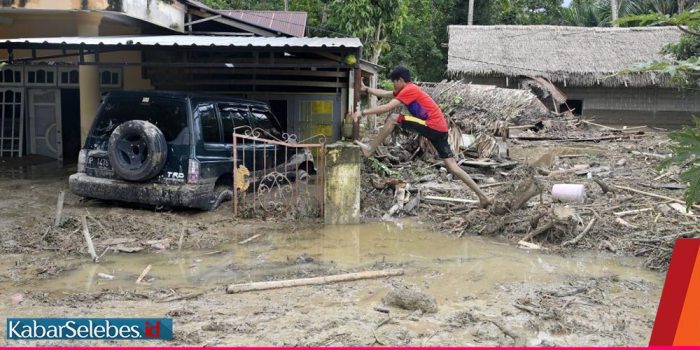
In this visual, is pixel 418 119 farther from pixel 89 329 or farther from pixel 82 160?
pixel 89 329

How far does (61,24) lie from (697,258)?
1317 centimetres

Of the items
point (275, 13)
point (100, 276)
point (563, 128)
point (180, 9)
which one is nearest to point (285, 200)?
point (100, 276)

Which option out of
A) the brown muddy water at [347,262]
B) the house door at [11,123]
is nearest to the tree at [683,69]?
the brown muddy water at [347,262]

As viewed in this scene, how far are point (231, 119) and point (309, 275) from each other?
3.69 meters

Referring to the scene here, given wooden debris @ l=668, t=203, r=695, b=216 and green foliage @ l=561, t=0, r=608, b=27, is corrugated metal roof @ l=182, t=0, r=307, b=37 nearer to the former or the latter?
wooden debris @ l=668, t=203, r=695, b=216

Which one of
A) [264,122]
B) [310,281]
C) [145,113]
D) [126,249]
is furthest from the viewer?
[264,122]

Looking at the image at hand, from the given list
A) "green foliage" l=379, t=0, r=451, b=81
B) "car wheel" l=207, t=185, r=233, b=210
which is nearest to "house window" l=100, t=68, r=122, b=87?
"car wheel" l=207, t=185, r=233, b=210

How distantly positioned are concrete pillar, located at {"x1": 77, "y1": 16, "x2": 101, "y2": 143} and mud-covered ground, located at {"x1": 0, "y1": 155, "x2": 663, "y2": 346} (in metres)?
3.58

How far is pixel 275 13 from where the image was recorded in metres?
18.0

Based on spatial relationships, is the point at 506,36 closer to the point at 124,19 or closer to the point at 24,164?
the point at 124,19

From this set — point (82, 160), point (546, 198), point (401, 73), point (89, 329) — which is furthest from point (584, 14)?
point (89, 329)

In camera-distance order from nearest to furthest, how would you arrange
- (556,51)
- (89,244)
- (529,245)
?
1. (89,244)
2. (529,245)
3. (556,51)

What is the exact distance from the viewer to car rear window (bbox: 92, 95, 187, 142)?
7762 millimetres

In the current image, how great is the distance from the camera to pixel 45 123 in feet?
45.2
